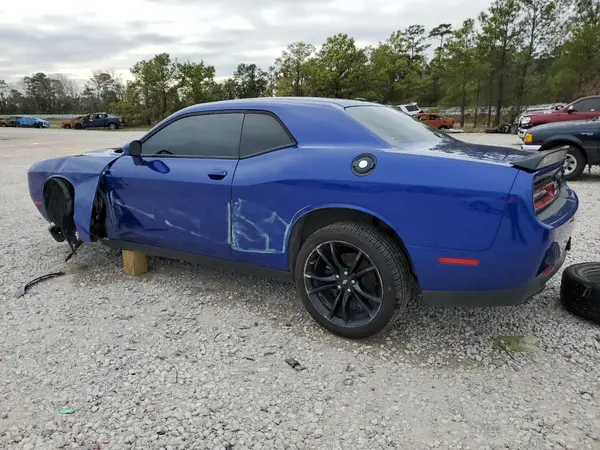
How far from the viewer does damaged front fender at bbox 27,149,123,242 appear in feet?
12.5

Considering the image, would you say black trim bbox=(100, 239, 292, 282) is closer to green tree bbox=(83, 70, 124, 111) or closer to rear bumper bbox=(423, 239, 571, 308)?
rear bumper bbox=(423, 239, 571, 308)

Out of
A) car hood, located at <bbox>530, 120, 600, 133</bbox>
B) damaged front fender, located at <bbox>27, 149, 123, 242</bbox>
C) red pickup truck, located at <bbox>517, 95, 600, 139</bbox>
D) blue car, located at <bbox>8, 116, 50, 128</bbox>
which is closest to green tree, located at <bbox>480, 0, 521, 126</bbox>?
red pickup truck, located at <bbox>517, 95, 600, 139</bbox>

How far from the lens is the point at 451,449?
1.99 metres

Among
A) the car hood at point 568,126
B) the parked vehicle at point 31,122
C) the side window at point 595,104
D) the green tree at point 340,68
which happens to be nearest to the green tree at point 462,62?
the green tree at point 340,68

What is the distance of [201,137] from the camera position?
11.4 feet

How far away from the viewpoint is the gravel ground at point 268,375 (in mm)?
2102

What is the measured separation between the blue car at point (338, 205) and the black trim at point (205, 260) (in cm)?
2

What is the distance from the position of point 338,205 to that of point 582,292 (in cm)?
180

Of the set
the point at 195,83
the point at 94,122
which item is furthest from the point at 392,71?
the point at 94,122

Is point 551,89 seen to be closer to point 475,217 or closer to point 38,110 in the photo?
point 475,217

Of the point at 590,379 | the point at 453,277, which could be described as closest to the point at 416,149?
the point at 453,277

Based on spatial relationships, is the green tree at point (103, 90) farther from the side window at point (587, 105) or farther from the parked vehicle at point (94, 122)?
the side window at point (587, 105)

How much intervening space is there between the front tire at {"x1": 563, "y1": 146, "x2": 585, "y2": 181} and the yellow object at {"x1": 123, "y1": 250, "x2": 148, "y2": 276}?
7.82 metres

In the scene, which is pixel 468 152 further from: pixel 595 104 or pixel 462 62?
pixel 462 62
